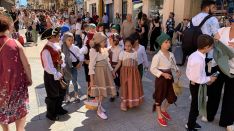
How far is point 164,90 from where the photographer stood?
14.4 ft

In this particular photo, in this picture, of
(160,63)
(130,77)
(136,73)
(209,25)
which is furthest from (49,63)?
(209,25)

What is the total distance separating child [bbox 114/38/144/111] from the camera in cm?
482

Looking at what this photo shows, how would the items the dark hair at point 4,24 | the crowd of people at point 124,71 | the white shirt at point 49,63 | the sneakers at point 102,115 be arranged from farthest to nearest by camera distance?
the sneakers at point 102,115
the white shirt at point 49,63
the crowd of people at point 124,71
the dark hair at point 4,24

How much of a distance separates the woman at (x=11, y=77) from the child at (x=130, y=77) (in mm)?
1841

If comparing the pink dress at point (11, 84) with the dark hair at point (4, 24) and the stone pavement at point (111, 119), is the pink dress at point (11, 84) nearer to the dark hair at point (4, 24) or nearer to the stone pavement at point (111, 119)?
the dark hair at point (4, 24)

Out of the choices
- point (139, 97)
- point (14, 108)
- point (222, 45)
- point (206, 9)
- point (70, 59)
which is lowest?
point (139, 97)

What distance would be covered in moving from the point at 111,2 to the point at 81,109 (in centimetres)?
1988

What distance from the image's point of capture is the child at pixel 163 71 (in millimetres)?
4254

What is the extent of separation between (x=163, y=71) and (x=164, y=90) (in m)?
0.32

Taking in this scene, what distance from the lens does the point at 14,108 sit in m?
3.44

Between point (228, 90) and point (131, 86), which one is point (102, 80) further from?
point (228, 90)

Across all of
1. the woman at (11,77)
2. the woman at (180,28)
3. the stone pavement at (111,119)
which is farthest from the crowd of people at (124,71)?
the woman at (180,28)

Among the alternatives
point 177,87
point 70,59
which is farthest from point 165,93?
point 70,59

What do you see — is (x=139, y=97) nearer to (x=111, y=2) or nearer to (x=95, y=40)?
(x=95, y=40)
